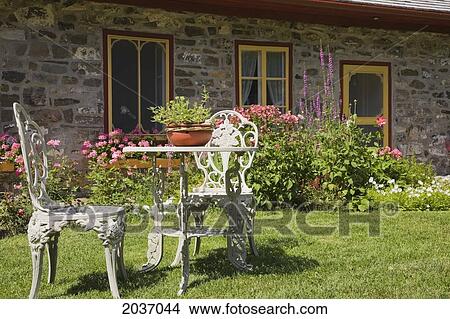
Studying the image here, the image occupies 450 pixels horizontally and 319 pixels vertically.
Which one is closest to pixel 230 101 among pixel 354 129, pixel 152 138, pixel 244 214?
pixel 152 138

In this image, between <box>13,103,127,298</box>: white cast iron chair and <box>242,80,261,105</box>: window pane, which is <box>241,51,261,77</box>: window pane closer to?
<box>242,80,261,105</box>: window pane

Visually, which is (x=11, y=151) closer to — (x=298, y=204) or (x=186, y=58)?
(x=186, y=58)

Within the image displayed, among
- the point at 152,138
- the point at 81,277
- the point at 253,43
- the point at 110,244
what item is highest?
the point at 253,43

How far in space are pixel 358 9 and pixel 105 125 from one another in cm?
402

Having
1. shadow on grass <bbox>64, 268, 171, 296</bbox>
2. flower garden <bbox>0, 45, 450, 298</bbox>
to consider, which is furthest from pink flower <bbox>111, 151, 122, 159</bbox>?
shadow on grass <bbox>64, 268, 171, 296</bbox>

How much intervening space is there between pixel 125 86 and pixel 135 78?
175 millimetres

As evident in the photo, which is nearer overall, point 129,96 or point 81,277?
point 81,277

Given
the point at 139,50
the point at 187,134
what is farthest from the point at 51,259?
the point at 139,50

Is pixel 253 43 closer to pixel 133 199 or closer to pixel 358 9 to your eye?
pixel 358 9

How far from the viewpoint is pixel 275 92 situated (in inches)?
375

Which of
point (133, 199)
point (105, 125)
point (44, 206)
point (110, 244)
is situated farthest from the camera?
point (105, 125)

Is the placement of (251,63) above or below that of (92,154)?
above

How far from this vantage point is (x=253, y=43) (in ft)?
30.3

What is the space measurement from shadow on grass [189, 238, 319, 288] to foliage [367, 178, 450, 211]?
2.48 m
